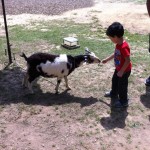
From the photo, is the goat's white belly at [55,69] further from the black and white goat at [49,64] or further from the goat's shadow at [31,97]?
the goat's shadow at [31,97]

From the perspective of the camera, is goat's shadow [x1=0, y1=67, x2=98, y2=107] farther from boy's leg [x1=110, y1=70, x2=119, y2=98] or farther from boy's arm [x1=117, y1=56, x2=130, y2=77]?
boy's arm [x1=117, y1=56, x2=130, y2=77]

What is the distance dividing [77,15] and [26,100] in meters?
6.97

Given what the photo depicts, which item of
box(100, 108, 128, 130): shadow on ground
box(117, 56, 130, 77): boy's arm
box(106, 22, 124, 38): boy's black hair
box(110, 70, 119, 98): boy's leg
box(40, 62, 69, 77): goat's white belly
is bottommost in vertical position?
box(100, 108, 128, 130): shadow on ground

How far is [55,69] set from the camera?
5.98 meters

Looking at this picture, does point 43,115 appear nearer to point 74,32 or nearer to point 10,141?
point 10,141

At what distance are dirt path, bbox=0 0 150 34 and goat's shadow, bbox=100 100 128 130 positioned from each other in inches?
195

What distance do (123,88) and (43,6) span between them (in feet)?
30.1

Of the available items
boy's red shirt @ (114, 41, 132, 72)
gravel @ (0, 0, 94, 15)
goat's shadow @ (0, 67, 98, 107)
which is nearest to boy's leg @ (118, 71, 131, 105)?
boy's red shirt @ (114, 41, 132, 72)

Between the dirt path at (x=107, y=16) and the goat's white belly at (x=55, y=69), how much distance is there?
482 cm

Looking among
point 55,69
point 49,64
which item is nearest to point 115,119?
point 55,69

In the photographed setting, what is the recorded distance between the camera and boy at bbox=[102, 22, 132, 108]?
5.26 meters

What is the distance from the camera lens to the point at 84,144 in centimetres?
493

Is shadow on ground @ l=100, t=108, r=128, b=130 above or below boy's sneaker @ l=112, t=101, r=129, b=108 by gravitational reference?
below

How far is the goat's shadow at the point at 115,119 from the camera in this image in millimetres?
5375
